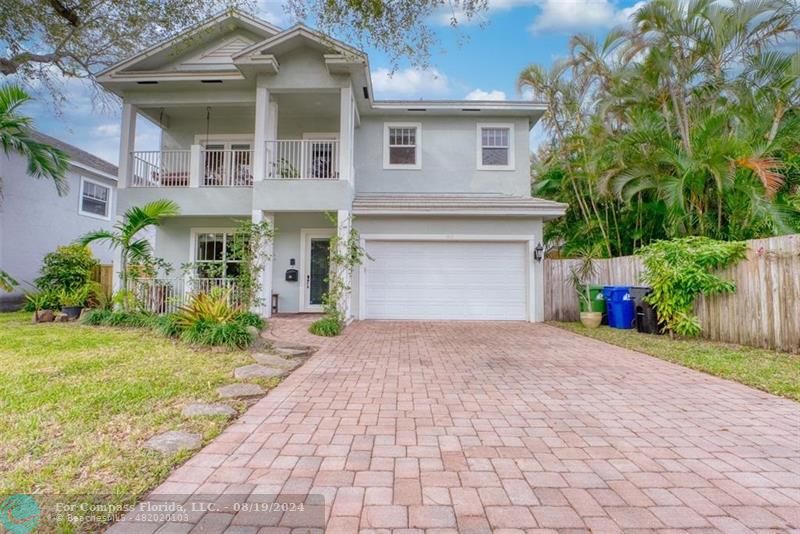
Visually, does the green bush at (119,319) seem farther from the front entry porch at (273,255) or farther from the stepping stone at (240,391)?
the stepping stone at (240,391)

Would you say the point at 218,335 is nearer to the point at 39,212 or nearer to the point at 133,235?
the point at 133,235

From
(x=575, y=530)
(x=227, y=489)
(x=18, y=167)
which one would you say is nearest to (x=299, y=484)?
(x=227, y=489)

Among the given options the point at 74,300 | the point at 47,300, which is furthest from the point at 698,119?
the point at 47,300

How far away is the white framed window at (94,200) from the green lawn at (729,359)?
62.3ft

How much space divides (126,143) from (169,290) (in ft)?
14.2

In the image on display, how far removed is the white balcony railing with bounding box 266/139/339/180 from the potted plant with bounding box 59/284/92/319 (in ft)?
20.9

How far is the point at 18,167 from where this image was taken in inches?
523

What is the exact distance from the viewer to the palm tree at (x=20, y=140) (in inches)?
356

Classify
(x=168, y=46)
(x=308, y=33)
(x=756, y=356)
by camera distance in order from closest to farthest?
(x=756, y=356) → (x=308, y=33) → (x=168, y=46)

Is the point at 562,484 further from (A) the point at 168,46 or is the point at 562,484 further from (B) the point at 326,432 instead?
(A) the point at 168,46

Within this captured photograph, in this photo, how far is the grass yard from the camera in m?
2.53

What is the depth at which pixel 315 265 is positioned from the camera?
38.4 feet

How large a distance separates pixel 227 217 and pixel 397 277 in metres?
5.31

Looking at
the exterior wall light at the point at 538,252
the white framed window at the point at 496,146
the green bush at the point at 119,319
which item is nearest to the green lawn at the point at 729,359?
the exterior wall light at the point at 538,252
